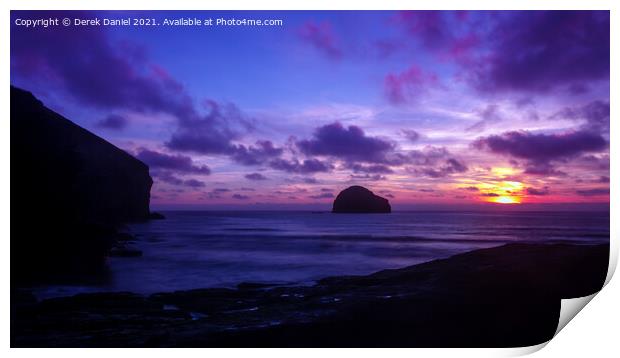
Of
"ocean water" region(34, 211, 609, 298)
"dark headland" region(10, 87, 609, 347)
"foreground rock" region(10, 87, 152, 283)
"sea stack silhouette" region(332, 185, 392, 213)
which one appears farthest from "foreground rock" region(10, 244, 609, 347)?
"sea stack silhouette" region(332, 185, 392, 213)

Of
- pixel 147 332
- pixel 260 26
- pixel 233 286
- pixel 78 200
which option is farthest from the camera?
pixel 78 200

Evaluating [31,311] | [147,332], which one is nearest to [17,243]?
[31,311]

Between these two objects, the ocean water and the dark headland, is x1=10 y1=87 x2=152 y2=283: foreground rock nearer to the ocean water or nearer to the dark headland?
the dark headland

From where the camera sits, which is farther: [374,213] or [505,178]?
[374,213]

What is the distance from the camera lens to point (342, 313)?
566 cm

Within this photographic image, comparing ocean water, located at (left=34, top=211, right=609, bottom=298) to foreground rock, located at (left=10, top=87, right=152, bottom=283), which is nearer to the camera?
foreground rock, located at (left=10, top=87, right=152, bottom=283)

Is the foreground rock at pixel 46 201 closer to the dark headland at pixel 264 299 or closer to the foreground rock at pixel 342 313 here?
the dark headland at pixel 264 299

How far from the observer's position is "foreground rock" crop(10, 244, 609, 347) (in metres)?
5.20

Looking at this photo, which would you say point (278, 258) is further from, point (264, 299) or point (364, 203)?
point (364, 203)

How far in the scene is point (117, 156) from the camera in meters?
21.7

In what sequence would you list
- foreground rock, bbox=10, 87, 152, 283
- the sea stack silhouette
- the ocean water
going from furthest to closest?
1. the sea stack silhouette
2. the ocean water
3. foreground rock, bbox=10, 87, 152, 283
